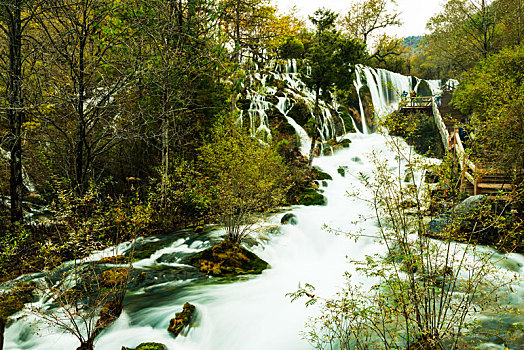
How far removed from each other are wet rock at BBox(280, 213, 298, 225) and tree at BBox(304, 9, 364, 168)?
576 centimetres

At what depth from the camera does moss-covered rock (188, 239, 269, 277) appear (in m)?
7.32

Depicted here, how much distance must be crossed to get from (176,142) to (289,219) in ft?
18.9

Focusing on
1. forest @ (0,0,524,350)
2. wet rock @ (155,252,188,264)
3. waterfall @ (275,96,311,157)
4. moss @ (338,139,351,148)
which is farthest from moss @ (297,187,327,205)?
moss @ (338,139,351,148)

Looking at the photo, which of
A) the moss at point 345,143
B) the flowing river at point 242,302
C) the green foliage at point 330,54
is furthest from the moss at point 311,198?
the moss at point 345,143

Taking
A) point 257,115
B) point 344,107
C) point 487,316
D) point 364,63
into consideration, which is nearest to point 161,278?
point 487,316

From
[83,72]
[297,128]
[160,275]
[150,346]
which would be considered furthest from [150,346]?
[297,128]

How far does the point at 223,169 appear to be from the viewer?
350 inches

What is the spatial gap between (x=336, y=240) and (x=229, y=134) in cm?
565

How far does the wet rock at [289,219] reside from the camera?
420 inches

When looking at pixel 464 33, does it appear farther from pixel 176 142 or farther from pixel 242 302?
pixel 242 302

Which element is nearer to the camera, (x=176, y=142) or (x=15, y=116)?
(x=15, y=116)

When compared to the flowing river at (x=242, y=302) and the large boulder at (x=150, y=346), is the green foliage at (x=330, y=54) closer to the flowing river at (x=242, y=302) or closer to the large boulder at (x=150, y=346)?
the flowing river at (x=242, y=302)

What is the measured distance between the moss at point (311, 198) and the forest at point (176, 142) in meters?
0.06

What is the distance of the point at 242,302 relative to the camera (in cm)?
607
